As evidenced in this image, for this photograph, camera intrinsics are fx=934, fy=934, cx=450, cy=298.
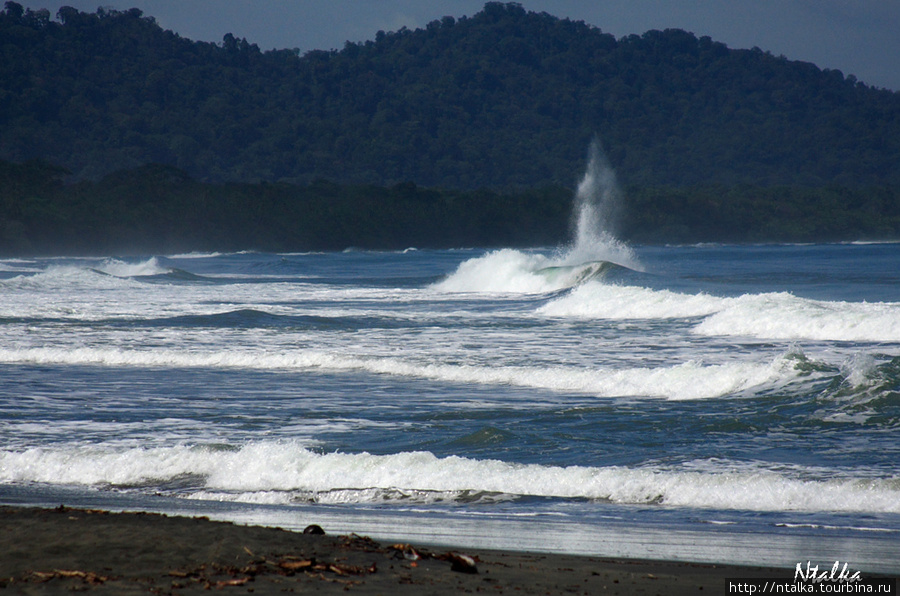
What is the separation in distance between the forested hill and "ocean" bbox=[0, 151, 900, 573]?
414ft

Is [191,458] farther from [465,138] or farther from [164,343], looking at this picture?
[465,138]

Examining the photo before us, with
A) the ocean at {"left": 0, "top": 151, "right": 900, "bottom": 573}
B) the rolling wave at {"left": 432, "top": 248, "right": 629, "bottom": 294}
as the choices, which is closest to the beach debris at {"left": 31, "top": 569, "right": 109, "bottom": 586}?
the ocean at {"left": 0, "top": 151, "right": 900, "bottom": 573}

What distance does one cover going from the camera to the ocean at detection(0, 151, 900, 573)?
23.2ft

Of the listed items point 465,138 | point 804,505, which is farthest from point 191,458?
point 465,138

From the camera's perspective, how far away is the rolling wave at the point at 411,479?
25.0 ft

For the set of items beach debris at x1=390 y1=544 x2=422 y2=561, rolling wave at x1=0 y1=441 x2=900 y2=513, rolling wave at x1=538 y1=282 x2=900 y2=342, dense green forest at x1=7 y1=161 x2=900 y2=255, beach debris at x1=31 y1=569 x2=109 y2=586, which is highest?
dense green forest at x1=7 y1=161 x2=900 y2=255

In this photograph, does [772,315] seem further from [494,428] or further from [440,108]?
[440,108]

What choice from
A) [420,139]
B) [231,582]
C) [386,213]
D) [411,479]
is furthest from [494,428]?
[420,139]

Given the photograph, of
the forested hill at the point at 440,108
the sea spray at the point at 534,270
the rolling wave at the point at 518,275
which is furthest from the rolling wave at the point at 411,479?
the forested hill at the point at 440,108

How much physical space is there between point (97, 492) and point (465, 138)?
491 feet

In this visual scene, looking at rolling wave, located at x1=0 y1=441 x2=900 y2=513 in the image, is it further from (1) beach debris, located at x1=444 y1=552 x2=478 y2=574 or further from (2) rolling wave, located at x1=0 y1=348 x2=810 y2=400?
(2) rolling wave, located at x1=0 y1=348 x2=810 y2=400

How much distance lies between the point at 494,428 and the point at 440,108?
503 ft

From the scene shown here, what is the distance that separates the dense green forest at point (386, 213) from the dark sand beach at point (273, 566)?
328 feet

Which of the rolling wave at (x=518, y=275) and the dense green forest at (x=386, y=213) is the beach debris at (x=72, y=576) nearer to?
the rolling wave at (x=518, y=275)
